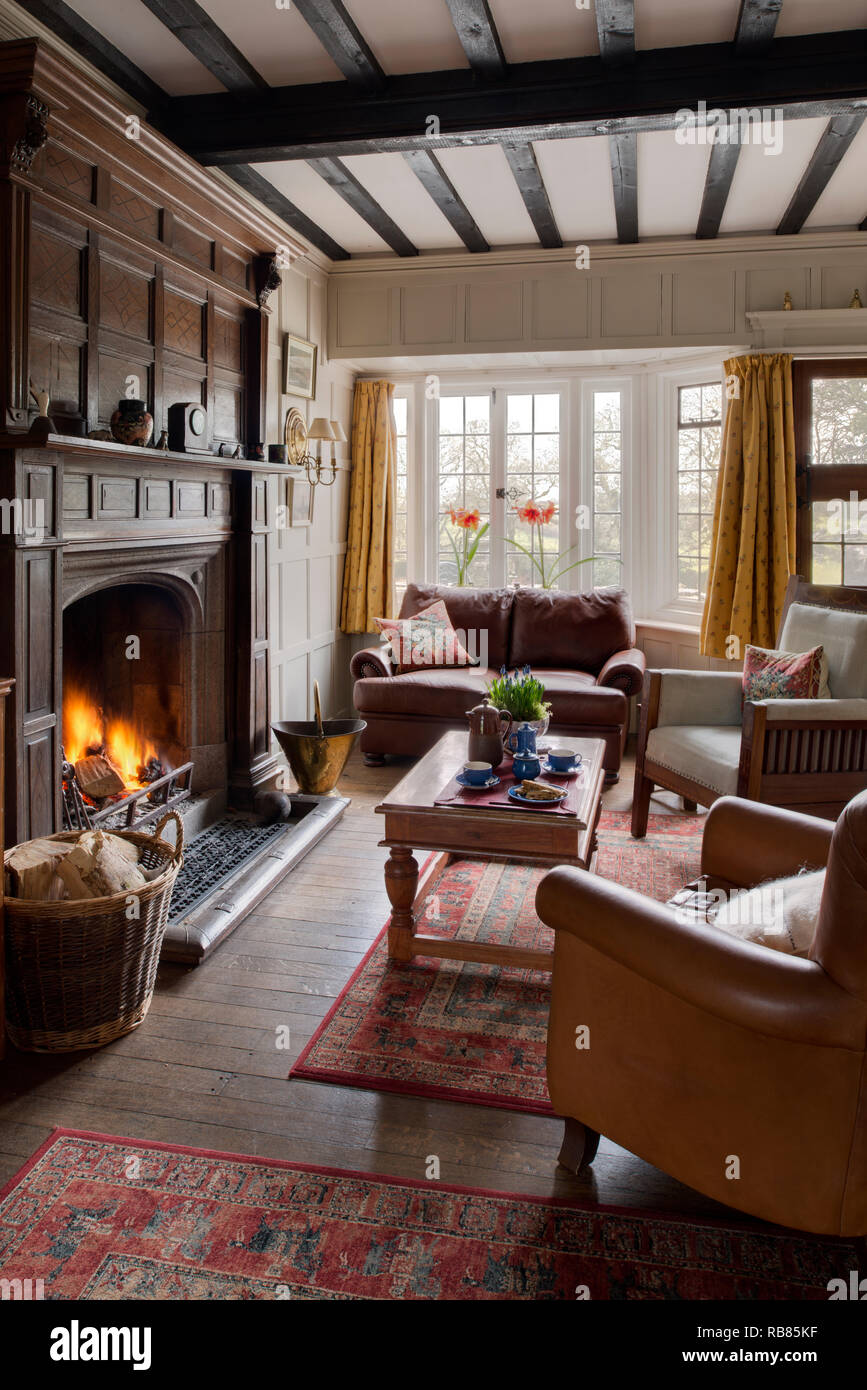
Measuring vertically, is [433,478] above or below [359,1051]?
above

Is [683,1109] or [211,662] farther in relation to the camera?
[211,662]

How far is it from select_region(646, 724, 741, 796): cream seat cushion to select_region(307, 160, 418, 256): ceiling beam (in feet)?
9.08

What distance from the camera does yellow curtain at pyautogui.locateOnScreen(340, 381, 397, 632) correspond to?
6121mm

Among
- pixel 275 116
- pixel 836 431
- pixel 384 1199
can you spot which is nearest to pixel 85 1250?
pixel 384 1199

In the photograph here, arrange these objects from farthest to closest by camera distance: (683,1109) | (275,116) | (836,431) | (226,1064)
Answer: (836,431), (275,116), (226,1064), (683,1109)

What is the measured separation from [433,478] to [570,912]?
4.83m

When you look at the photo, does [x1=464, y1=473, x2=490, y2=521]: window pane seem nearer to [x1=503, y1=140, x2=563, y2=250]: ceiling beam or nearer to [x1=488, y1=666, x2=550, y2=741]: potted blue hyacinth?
[x1=503, y1=140, x2=563, y2=250]: ceiling beam

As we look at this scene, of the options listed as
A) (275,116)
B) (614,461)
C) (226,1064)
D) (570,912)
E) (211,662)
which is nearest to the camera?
(570,912)

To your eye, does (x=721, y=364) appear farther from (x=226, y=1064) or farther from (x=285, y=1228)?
(x=285, y=1228)

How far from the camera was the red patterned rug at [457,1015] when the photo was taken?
2.29m

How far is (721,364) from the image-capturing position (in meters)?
5.50

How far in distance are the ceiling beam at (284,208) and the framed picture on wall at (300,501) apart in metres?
1.26

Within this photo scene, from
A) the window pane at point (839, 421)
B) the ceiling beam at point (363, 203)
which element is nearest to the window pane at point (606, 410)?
the window pane at point (839, 421)

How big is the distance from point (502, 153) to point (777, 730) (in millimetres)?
2628
